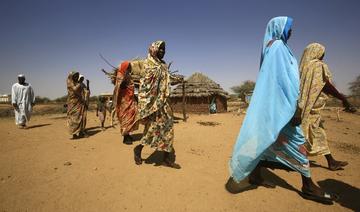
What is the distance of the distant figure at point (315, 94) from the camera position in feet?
10.9

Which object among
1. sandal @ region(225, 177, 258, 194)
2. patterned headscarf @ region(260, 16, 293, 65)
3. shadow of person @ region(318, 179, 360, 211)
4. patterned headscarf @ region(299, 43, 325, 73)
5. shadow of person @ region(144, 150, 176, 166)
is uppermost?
patterned headscarf @ region(260, 16, 293, 65)

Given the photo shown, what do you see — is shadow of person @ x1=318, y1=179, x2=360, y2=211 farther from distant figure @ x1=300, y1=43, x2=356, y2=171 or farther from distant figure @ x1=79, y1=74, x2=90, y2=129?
distant figure @ x1=79, y1=74, x2=90, y2=129

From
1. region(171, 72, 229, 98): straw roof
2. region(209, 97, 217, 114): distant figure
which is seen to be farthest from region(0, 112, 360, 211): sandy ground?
region(209, 97, 217, 114): distant figure

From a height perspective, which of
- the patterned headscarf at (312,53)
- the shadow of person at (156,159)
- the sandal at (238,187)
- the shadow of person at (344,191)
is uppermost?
the patterned headscarf at (312,53)

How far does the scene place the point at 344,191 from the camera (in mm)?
3012

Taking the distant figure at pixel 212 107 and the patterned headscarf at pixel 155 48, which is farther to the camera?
the distant figure at pixel 212 107

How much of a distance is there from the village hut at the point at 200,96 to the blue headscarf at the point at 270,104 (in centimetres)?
1387

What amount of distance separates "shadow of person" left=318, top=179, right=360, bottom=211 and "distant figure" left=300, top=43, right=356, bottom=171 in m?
0.50

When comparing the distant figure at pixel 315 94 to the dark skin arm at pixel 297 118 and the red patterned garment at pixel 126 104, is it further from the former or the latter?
the red patterned garment at pixel 126 104

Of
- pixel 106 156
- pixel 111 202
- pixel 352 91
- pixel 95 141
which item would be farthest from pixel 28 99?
pixel 352 91

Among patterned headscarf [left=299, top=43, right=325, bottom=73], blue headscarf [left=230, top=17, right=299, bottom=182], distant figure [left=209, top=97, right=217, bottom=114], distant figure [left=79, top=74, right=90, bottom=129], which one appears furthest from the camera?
distant figure [left=209, top=97, right=217, bottom=114]

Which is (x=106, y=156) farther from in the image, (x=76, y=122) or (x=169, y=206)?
(x=76, y=122)

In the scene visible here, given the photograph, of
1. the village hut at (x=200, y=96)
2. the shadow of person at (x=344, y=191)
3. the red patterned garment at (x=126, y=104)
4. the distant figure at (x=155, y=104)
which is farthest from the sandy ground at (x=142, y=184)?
the village hut at (x=200, y=96)

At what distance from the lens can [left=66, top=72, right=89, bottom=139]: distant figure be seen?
665cm
